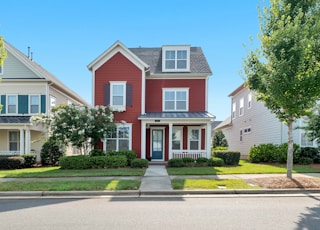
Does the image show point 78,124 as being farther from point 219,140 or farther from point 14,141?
point 219,140

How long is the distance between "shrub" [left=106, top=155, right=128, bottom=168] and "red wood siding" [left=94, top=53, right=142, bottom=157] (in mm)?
2754

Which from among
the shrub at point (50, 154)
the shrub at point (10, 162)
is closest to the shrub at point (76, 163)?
the shrub at point (50, 154)

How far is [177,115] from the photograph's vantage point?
734 inches

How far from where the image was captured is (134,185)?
32.6 feet

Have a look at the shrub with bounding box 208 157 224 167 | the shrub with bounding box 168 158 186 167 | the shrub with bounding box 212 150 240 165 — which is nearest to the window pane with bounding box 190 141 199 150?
the shrub with bounding box 212 150 240 165

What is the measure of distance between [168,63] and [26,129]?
11292 mm

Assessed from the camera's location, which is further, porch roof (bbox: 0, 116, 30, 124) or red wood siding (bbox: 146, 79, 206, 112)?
red wood siding (bbox: 146, 79, 206, 112)

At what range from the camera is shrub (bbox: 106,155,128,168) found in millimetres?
16031

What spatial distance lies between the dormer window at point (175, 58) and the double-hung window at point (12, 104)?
11619mm

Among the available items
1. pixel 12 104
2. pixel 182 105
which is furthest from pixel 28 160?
pixel 182 105

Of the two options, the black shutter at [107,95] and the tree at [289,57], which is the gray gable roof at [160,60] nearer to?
the black shutter at [107,95]

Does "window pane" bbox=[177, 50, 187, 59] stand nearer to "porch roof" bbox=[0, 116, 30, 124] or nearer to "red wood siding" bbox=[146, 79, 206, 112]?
"red wood siding" bbox=[146, 79, 206, 112]

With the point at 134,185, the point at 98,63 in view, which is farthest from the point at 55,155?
the point at 134,185

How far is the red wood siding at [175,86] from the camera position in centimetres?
2003
